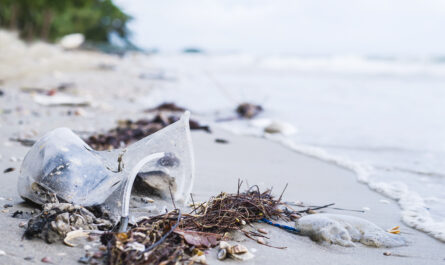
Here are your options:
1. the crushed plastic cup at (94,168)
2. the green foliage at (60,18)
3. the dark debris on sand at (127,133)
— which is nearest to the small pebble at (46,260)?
the crushed plastic cup at (94,168)

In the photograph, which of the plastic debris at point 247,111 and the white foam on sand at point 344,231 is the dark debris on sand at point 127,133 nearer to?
the plastic debris at point 247,111

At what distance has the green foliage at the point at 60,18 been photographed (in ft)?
76.0

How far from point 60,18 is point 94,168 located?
1329 inches

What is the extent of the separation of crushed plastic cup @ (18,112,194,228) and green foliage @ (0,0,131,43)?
2166 centimetres


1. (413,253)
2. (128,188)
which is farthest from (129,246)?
(413,253)

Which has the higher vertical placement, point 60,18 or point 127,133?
point 60,18

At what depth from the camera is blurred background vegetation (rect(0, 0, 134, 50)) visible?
23219 mm

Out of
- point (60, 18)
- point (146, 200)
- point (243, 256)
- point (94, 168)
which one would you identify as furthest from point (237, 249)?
point (60, 18)

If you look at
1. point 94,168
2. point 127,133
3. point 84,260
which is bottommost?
point 127,133

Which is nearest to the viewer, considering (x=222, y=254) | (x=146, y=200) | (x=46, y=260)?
(x=46, y=260)

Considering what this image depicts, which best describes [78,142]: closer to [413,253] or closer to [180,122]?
[180,122]

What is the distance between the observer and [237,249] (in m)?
2.01

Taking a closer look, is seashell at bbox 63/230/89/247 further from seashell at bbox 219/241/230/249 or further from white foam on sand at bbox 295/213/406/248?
white foam on sand at bbox 295/213/406/248

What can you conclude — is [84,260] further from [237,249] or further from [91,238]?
[237,249]
